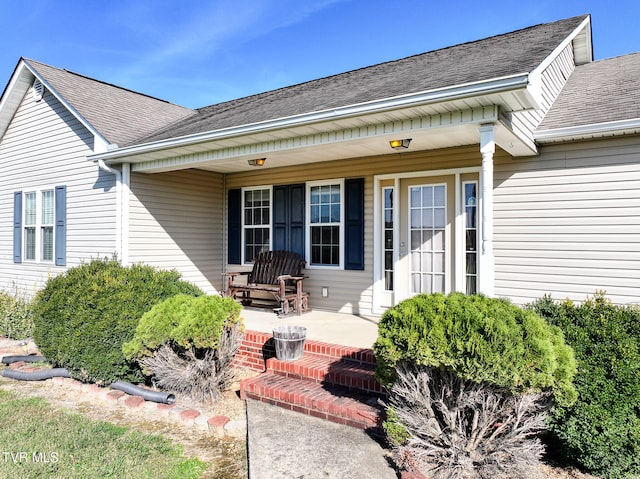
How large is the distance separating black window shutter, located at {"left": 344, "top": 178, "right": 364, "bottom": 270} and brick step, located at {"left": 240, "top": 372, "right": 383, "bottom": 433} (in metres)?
2.74

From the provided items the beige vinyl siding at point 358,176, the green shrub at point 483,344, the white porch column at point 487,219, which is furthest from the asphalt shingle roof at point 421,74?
the green shrub at point 483,344

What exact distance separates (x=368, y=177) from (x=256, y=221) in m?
2.57

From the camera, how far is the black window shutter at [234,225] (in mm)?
8500

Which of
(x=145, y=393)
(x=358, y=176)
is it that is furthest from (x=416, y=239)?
(x=145, y=393)

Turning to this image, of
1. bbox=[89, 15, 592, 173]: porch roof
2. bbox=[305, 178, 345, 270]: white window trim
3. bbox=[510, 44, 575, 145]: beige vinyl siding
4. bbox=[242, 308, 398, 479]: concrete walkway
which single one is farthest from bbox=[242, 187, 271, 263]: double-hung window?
bbox=[510, 44, 575, 145]: beige vinyl siding

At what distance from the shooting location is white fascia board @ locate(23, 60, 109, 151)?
287 inches

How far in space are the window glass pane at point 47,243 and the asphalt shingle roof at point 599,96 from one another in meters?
8.79

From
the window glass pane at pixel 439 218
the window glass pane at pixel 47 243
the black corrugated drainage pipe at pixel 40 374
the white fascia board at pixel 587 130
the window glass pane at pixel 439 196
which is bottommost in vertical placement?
the black corrugated drainage pipe at pixel 40 374

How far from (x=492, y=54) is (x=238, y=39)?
34.5 ft

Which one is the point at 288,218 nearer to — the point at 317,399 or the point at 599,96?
the point at 317,399

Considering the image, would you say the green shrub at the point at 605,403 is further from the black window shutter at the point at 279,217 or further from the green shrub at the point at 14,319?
the green shrub at the point at 14,319

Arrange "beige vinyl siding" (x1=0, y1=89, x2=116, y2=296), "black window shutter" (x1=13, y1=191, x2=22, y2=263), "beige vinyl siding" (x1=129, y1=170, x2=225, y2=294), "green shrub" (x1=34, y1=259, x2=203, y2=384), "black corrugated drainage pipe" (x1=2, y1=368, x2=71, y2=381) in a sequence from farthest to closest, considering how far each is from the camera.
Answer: "black window shutter" (x1=13, y1=191, x2=22, y2=263) → "beige vinyl siding" (x1=0, y1=89, x2=116, y2=296) → "beige vinyl siding" (x1=129, y1=170, x2=225, y2=294) → "black corrugated drainage pipe" (x1=2, y1=368, x2=71, y2=381) → "green shrub" (x1=34, y1=259, x2=203, y2=384)

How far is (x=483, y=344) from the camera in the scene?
272 cm

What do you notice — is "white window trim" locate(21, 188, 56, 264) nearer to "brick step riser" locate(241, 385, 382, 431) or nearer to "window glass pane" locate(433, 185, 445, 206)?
"brick step riser" locate(241, 385, 382, 431)
